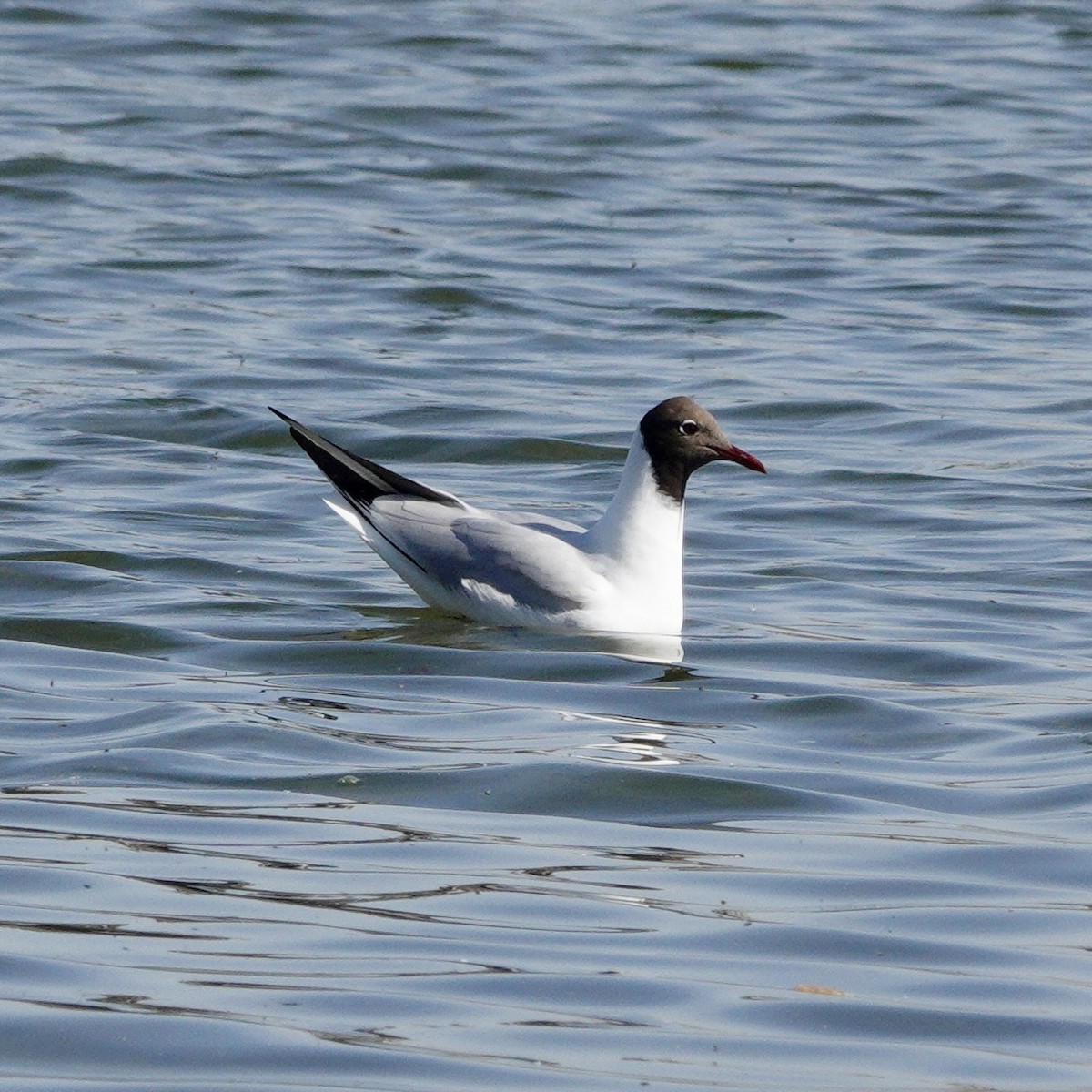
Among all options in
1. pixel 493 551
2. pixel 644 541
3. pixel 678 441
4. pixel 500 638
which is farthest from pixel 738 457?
pixel 500 638

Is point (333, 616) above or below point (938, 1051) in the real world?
below

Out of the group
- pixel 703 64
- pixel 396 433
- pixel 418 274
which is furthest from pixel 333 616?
pixel 703 64

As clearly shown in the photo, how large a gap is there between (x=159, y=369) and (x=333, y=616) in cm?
415

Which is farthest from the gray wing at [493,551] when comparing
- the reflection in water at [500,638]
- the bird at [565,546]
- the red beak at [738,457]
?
the red beak at [738,457]

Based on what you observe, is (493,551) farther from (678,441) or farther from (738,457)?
(738,457)

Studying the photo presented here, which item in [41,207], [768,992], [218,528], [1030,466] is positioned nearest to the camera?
[768,992]

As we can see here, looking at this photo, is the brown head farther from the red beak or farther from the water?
the water

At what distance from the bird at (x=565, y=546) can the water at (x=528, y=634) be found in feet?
0.60

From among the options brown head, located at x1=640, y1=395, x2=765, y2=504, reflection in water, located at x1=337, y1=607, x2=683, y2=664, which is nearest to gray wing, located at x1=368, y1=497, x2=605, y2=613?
reflection in water, located at x1=337, y1=607, x2=683, y2=664

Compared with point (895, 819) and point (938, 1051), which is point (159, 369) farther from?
point (938, 1051)

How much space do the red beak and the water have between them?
0.58 meters

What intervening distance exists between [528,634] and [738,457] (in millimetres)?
973

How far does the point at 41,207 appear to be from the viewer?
53.4ft

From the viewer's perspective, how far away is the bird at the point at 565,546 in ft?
27.1
